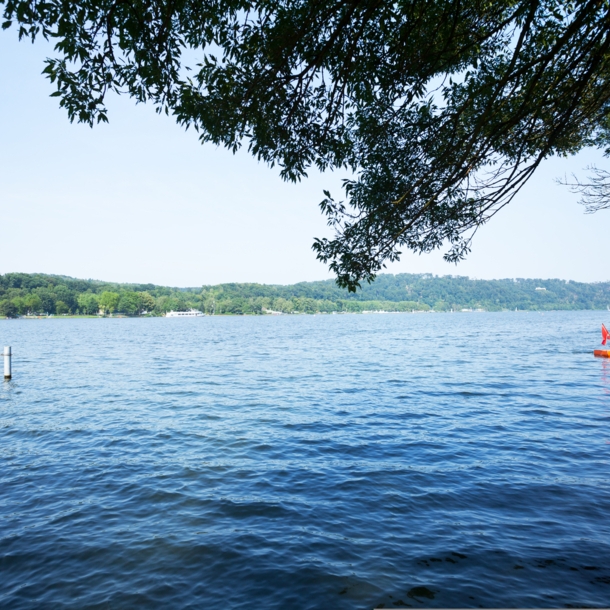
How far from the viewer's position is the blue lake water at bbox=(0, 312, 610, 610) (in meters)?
6.81

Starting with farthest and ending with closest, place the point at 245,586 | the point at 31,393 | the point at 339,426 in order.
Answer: the point at 31,393
the point at 339,426
the point at 245,586

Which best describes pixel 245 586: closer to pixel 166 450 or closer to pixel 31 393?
pixel 166 450

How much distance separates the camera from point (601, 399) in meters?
21.0

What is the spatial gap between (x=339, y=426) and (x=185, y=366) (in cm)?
2215

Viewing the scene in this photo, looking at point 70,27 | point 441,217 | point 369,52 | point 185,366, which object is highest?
point 369,52

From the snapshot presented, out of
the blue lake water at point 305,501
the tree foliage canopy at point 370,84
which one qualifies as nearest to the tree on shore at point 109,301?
the blue lake water at point 305,501

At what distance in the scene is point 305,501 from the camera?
9844mm

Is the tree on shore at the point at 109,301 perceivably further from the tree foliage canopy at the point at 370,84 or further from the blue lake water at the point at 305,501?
the tree foliage canopy at the point at 370,84

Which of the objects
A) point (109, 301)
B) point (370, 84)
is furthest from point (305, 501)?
point (109, 301)

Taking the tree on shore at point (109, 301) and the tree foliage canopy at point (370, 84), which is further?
the tree on shore at point (109, 301)

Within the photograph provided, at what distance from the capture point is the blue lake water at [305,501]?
681 cm

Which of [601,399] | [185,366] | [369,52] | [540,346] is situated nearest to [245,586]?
[369,52]

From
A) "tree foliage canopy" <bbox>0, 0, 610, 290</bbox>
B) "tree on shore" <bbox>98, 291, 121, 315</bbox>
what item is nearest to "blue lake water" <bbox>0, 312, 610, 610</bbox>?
"tree foliage canopy" <bbox>0, 0, 610, 290</bbox>

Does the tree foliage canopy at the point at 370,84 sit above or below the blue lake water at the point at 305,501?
above
